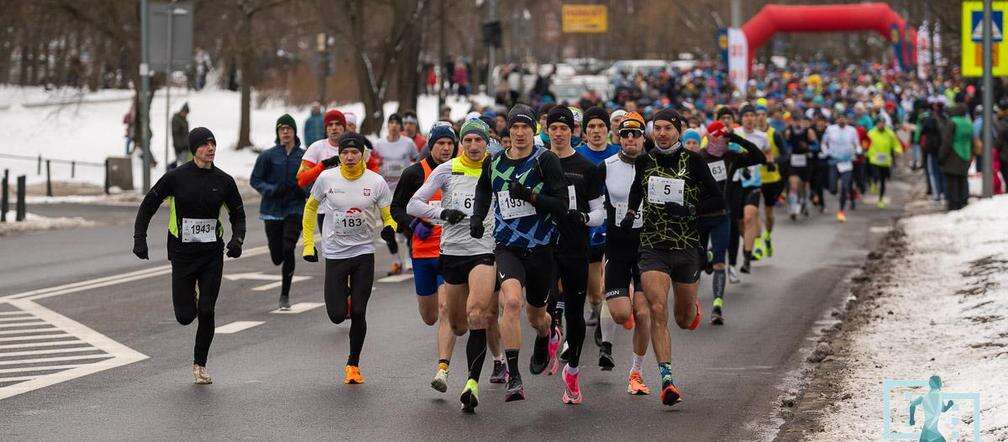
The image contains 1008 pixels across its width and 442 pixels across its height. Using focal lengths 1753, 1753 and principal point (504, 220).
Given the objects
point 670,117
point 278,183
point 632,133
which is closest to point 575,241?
point 670,117

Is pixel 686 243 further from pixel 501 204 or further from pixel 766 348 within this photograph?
pixel 766 348

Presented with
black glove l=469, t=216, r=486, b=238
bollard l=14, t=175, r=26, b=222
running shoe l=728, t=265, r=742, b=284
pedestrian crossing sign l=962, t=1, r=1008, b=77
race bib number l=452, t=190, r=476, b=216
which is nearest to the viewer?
black glove l=469, t=216, r=486, b=238

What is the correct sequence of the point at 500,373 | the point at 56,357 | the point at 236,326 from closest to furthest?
the point at 500,373, the point at 56,357, the point at 236,326

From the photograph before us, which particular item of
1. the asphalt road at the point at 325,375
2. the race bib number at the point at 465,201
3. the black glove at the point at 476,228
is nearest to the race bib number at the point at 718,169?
the asphalt road at the point at 325,375

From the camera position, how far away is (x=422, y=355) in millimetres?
12758

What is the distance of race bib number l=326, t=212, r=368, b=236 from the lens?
38.4 feet

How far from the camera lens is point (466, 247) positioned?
34.5ft

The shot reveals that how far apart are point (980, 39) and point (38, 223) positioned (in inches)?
557

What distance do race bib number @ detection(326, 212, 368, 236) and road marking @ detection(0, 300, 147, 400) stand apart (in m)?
1.92

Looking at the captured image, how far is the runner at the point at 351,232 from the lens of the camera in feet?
38.0

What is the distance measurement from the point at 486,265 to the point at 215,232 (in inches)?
84.8

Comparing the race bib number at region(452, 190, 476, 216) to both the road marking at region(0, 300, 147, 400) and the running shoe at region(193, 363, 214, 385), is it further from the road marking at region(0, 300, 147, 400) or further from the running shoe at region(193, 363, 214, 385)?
the road marking at region(0, 300, 147, 400)

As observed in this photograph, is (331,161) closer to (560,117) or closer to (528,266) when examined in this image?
(560,117)

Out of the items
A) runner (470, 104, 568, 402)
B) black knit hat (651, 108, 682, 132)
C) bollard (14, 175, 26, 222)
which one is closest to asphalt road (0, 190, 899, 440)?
runner (470, 104, 568, 402)
